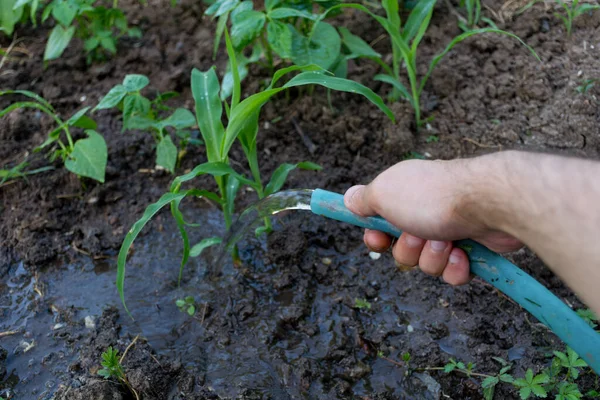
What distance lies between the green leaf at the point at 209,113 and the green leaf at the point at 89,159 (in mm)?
500

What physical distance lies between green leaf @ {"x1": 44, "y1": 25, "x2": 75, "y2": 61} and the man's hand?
6.28ft

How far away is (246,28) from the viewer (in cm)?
208

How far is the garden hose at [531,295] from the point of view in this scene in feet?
3.92

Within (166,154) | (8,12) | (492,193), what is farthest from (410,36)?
(8,12)

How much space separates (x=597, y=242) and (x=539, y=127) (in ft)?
4.84

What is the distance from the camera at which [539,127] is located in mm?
2359

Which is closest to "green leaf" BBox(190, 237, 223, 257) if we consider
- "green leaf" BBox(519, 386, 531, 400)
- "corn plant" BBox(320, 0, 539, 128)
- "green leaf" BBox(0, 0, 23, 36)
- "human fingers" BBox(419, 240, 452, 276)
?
"human fingers" BBox(419, 240, 452, 276)

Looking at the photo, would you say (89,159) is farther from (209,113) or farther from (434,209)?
(434,209)

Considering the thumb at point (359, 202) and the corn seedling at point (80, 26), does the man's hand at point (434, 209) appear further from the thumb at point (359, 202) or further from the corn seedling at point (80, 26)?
the corn seedling at point (80, 26)

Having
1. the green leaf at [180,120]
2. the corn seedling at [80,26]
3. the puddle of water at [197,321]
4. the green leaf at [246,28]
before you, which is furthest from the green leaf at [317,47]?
the corn seedling at [80,26]

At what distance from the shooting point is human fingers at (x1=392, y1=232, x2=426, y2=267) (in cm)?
142

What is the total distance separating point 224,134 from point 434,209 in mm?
780

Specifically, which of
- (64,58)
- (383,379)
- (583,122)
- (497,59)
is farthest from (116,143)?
(583,122)

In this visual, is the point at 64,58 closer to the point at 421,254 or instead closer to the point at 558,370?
the point at 421,254
